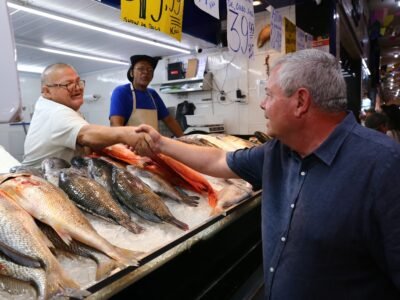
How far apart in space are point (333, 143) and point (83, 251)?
37.6 inches

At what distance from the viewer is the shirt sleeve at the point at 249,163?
5.32 ft

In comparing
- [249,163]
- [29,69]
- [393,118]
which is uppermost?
[29,69]

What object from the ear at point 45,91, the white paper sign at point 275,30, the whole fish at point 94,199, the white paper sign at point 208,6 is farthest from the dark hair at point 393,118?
the whole fish at point 94,199

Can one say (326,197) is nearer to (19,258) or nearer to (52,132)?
(19,258)

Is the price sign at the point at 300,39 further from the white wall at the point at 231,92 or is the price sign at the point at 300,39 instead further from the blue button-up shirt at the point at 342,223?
the blue button-up shirt at the point at 342,223

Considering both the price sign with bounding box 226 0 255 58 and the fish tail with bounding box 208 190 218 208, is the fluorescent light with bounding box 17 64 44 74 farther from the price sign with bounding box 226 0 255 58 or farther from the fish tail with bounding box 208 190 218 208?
the fish tail with bounding box 208 190 218 208

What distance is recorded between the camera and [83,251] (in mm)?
1138

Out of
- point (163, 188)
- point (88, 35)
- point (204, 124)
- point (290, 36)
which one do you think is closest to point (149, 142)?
point (163, 188)

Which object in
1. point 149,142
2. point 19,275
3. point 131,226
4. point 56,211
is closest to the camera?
point 19,275

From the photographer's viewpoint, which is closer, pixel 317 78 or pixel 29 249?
pixel 29 249

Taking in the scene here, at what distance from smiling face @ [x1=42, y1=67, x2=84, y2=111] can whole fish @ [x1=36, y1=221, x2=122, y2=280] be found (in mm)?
1263

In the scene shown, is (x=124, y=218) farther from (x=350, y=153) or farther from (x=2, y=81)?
(x=350, y=153)

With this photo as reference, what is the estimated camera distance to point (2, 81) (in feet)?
3.21

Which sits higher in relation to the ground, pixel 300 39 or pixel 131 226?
pixel 300 39
